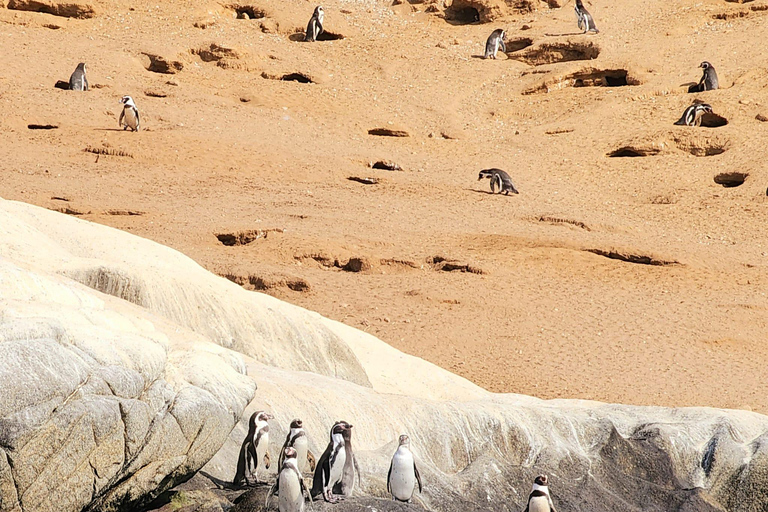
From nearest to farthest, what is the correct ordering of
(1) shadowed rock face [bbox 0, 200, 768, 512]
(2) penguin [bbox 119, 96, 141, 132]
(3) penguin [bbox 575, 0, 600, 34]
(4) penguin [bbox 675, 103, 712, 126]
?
(1) shadowed rock face [bbox 0, 200, 768, 512] < (2) penguin [bbox 119, 96, 141, 132] < (4) penguin [bbox 675, 103, 712, 126] < (3) penguin [bbox 575, 0, 600, 34]

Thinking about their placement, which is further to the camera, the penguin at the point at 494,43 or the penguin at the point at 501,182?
the penguin at the point at 494,43

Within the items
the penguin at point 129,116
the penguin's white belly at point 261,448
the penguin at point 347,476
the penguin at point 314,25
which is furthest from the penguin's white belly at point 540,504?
the penguin at point 314,25

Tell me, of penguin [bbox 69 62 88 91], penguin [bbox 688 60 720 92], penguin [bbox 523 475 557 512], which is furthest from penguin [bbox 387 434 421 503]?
penguin [bbox 688 60 720 92]

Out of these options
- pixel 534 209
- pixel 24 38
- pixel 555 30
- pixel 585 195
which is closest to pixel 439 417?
pixel 534 209

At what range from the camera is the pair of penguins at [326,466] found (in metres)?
7.44

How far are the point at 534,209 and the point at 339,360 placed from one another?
1111 centimetres

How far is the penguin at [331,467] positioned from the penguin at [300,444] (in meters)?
0.32

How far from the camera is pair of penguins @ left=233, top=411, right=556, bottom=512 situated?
293 inches

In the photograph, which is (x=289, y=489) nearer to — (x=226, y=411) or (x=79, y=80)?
(x=226, y=411)


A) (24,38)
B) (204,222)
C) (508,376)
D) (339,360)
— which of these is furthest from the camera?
(24,38)

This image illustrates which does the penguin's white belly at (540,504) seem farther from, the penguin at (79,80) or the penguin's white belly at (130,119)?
the penguin at (79,80)

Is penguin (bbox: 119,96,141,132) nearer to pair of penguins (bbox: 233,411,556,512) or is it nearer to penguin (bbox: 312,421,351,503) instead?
pair of penguins (bbox: 233,411,556,512)

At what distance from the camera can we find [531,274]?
745 inches

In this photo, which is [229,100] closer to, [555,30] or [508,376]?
[555,30]
